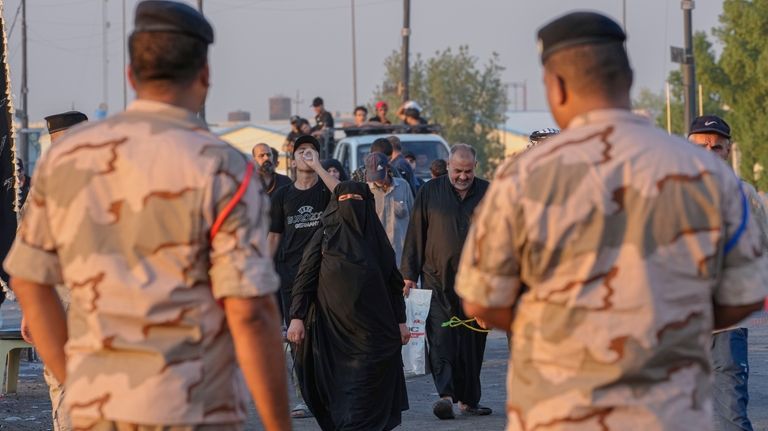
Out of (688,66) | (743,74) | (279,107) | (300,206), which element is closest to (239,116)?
(279,107)

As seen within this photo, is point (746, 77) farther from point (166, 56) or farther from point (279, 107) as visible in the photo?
point (279, 107)

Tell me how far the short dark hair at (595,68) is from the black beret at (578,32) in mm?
19

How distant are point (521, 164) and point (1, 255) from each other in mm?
6136

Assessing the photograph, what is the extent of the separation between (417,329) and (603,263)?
7979mm

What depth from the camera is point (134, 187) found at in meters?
3.94

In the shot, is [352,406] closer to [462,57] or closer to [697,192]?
[697,192]

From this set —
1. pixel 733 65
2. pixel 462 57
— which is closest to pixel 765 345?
pixel 733 65

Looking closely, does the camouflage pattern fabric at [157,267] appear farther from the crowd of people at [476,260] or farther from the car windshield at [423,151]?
the car windshield at [423,151]

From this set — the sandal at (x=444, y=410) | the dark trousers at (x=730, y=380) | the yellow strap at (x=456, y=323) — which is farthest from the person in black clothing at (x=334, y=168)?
the dark trousers at (x=730, y=380)

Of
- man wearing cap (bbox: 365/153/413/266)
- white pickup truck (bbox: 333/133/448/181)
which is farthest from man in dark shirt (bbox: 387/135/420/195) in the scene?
white pickup truck (bbox: 333/133/448/181)

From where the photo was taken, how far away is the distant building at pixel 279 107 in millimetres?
129000

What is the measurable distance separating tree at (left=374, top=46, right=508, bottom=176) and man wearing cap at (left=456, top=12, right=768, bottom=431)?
69.5m

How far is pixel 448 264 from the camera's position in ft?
37.1

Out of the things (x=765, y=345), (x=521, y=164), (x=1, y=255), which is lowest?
(x=765, y=345)
